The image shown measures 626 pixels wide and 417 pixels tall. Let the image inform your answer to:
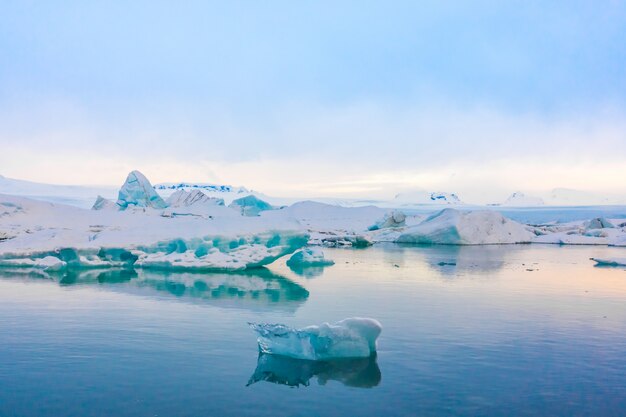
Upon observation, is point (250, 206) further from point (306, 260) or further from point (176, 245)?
point (176, 245)

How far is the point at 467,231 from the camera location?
26.1 m

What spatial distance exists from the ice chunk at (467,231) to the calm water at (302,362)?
1501 centimetres

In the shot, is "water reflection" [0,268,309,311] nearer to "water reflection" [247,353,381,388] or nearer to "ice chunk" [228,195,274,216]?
"water reflection" [247,353,381,388]

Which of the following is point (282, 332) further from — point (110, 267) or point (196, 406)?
point (110, 267)

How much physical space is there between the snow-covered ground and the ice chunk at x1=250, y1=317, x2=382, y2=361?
7653mm

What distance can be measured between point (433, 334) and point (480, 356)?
94cm

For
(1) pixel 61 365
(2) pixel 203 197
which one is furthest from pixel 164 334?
(2) pixel 203 197

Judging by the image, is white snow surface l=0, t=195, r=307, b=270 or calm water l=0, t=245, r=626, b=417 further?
white snow surface l=0, t=195, r=307, b=270

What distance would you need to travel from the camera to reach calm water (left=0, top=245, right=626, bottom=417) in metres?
4.30

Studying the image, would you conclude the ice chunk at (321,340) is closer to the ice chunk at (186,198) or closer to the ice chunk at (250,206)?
the ice chunk at (250,206)

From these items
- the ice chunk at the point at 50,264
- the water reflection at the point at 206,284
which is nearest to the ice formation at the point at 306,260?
the water reflection at the point at 206,284

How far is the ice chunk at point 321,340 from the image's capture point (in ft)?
17.8

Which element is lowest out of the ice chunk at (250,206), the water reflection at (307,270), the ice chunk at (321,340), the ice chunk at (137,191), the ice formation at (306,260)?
the water reflection at (307,270)

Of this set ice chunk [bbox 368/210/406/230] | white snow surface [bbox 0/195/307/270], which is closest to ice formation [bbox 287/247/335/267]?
white snow surface [bbox 0/195/307/270]
